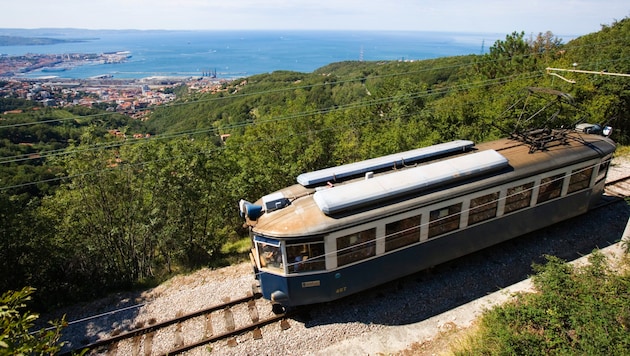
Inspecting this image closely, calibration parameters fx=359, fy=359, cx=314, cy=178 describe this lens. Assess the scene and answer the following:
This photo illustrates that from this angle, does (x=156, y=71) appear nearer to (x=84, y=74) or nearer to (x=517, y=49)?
(x=84, y=74)

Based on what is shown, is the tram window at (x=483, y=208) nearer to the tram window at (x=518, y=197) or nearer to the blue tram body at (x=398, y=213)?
the blue tram body at (x=398, y=213)

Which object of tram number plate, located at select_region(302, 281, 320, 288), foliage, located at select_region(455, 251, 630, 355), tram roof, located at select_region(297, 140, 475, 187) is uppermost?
tram roof, located at select_region(297, 140, 475, 187)

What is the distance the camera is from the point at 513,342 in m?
7.26

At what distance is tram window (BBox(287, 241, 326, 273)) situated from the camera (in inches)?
329

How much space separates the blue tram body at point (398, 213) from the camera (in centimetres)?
852

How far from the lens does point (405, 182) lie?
30.1ft

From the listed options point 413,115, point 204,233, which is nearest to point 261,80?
point 413,115

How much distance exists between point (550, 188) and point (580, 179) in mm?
1476

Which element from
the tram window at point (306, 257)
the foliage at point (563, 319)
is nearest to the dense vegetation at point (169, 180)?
the tram window at point (306, 257)

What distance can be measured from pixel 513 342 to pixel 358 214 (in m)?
4.08

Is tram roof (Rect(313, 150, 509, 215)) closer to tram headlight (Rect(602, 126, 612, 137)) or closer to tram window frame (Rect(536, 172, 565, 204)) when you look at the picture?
tram window frame (Rect(536, 172, 565, 204))

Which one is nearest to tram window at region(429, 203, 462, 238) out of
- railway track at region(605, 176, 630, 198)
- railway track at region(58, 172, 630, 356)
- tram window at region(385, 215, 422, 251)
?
tram window at region(385, 215, 422, 251)

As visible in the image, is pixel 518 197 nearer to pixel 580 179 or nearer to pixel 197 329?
pixel 580 179

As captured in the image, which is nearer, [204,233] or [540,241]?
[540,241]
